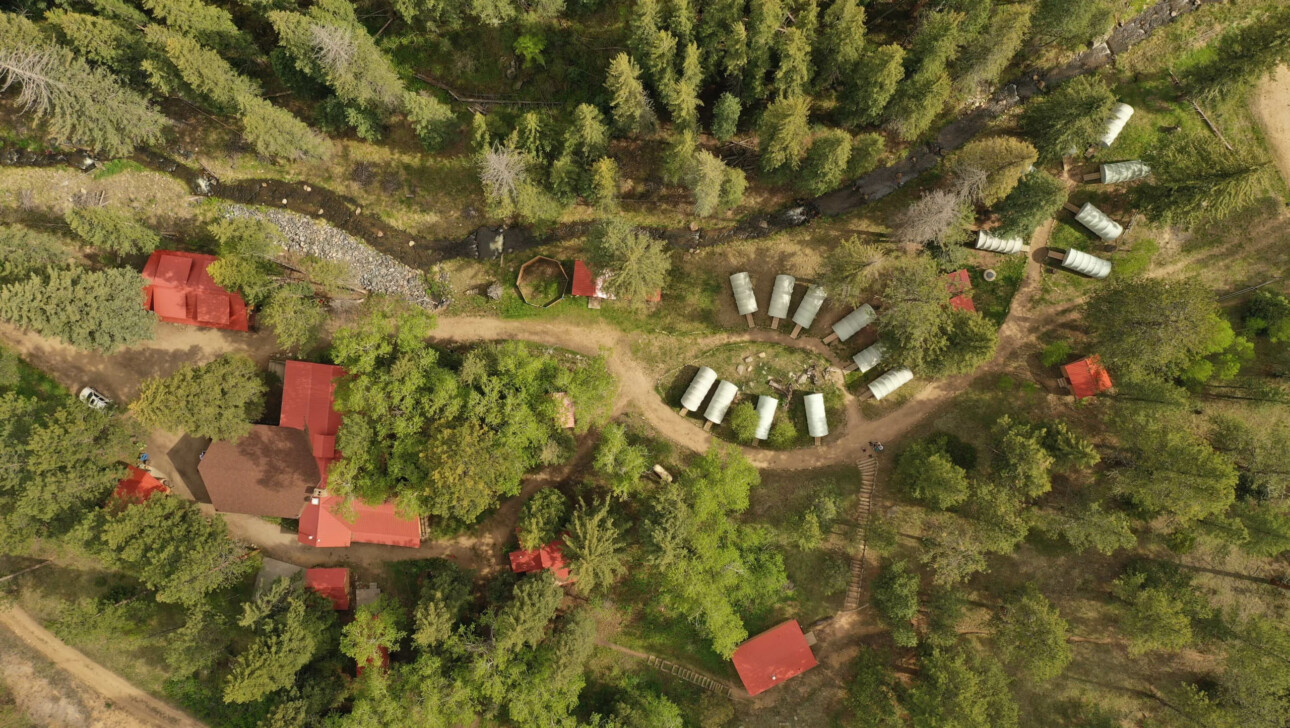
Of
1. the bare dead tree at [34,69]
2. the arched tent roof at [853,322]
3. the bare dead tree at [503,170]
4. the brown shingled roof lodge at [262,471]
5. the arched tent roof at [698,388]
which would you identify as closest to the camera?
the bare dead tree at [34,69]

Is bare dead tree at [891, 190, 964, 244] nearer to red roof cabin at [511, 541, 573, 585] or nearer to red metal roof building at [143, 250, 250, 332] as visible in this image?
red roof cabin at [511, 541, 573, 585]

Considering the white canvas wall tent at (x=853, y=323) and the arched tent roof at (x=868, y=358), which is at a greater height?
the white canvas wall tent at (x=853, y=323)

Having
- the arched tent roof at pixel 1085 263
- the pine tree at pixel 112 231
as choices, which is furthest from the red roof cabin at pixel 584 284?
the pine tree at pixel 112 231

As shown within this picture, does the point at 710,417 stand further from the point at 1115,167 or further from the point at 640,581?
the point at 1115,167

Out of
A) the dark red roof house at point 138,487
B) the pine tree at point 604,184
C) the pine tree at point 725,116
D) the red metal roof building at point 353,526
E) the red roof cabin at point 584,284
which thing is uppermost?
the pine tree at point 725,116

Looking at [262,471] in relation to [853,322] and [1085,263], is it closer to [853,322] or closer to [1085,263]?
[853,322]

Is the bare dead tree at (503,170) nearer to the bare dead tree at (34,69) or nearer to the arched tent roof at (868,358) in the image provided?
the arched tent roof at (868,358)
